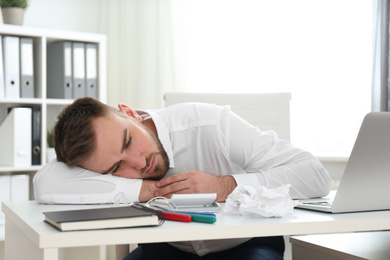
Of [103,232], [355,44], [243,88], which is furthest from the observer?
[243,88]

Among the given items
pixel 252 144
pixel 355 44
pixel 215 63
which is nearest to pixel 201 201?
pixel 252 144

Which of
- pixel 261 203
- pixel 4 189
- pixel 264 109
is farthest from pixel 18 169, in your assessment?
pixel 261 203

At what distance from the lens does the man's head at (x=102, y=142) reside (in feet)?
4.10

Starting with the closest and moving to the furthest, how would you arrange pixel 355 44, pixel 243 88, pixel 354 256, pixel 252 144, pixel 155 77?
pixel 354 256 → pixel 252 144 → pixel 355 44 → pixel 243 88 → pixel 155 77

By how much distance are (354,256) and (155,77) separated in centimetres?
226

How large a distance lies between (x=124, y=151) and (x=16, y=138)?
1553mm

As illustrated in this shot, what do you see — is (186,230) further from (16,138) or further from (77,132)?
(16,138)

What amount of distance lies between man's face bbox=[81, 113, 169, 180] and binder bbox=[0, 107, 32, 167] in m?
1.46

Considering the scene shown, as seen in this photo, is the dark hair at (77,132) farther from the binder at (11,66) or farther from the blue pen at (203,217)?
the binder at (11,66)

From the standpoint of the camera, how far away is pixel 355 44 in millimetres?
2707

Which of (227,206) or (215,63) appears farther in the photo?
(215,63)

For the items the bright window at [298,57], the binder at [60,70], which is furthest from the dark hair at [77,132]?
the bright window at [298,57]

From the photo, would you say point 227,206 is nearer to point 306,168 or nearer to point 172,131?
point 306,168

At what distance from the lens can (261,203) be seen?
3.03ft
